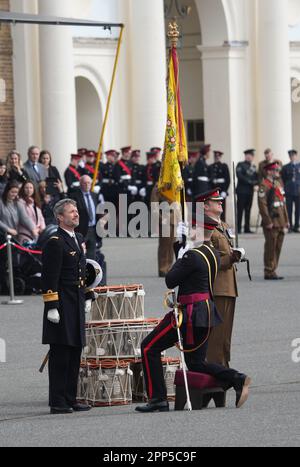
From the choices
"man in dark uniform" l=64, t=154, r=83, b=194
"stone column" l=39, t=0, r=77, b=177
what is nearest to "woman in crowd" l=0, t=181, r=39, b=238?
"man in dark uniform" l=64, t=154, r=83, b=194

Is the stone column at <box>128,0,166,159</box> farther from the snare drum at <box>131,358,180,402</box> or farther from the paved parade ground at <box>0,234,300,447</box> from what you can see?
the snare drum at <box>131,358,180,402</box>

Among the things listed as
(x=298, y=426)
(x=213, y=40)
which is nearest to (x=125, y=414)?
(x=298, y=426)

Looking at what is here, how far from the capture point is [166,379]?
11945 millimetres

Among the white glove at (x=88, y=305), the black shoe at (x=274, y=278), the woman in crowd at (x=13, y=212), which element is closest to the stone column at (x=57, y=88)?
the black shoe at (x=274, y=278)

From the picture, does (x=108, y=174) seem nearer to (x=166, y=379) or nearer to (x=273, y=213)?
(x=273, y=213)

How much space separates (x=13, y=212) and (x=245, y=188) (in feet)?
39.2

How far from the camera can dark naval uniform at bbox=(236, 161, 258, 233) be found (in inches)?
1230

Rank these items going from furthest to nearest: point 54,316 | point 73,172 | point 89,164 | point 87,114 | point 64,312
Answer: point 87,114 → point 89,164 → point 73,172 → point 64,312 → point 54,316

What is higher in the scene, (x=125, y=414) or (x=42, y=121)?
(x=42, y=121)

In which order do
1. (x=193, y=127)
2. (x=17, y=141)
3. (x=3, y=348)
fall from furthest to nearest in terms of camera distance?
(x=193, y=127)
(x=17, y=141)
(x=3, y=348)

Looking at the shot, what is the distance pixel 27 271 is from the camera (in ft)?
64.6

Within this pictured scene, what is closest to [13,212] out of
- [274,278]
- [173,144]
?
[173,144]

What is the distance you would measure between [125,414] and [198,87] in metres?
25.8

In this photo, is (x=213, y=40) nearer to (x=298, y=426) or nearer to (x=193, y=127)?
(x=193, y=127)
